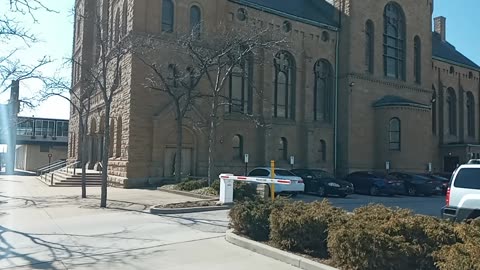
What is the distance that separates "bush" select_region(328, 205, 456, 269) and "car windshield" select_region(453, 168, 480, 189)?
407 cm

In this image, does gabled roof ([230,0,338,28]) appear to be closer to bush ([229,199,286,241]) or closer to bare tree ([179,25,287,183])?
bare tree ([179,25,287,183])

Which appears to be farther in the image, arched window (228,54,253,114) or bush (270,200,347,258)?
arched window (228,54,253,114)

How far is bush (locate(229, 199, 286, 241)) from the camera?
9492 mm

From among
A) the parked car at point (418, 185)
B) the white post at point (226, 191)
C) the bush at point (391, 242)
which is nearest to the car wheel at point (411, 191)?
the parked car at point (418, 185)

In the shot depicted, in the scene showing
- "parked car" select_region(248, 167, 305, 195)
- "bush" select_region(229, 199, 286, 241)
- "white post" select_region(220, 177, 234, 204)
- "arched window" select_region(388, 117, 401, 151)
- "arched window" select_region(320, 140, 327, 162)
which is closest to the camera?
"bush" select_region(229, 199, 286, 241)

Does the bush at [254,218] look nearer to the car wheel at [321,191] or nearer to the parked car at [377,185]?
the car wheel at [321,191]

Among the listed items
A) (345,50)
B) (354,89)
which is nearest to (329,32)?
(345,50)

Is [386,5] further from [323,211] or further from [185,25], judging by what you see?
[323,211]

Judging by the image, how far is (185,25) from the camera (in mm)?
29484

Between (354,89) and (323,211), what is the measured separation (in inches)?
1176

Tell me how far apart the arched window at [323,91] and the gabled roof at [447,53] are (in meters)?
14.6

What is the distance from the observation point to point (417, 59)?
139 feet

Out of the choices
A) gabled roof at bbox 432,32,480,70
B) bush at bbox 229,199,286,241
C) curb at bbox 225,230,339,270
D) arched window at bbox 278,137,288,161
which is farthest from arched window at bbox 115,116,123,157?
gabled roof at bbox 432,32,480,70

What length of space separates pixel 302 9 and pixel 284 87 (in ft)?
25.6
